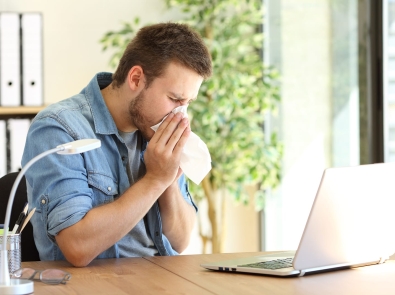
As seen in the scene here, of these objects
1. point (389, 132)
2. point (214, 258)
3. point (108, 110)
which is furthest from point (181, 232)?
point (389, 132)

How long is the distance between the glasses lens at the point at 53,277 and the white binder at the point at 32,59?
70.3 inches

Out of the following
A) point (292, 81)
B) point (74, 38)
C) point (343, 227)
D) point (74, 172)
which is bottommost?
point (343, 227)

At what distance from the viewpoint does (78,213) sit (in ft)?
5.26

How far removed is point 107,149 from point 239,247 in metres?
2.25

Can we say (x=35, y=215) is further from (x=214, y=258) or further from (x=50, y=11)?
(x=50, y=11)

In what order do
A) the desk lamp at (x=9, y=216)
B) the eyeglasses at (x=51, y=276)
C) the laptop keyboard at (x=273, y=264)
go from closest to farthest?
the desk lamp at (x=9, y=216), the eyeglasses at (x=51, y=276), the laptop keyboard at (x=273, y=264)

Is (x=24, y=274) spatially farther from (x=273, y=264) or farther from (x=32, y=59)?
(x=32, y=59)

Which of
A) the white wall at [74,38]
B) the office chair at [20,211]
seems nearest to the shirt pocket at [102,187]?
the office chair at [20,211]

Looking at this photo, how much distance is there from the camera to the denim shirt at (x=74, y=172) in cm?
163

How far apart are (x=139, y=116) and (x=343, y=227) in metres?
0.64

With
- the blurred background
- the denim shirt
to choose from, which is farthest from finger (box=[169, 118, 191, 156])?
the blurred background

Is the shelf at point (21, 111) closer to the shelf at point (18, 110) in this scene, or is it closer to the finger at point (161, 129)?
the shelf at point (18, 110)

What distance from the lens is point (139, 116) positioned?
1.84 metres

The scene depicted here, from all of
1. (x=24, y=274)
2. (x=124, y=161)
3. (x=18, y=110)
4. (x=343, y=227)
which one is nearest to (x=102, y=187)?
(x=124, y=161)
